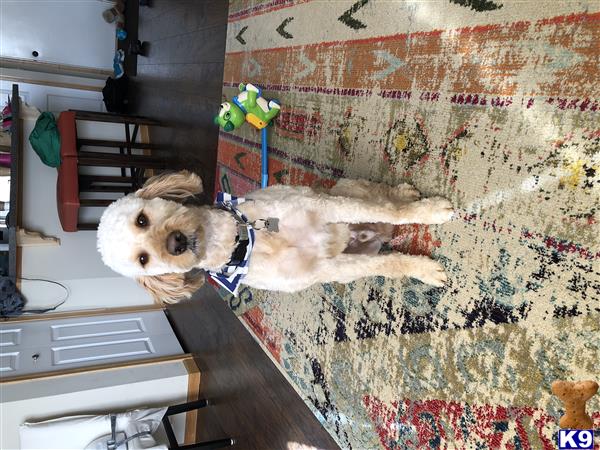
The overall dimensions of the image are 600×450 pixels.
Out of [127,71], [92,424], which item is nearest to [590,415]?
[92,424]

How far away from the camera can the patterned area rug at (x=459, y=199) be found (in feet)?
4.71

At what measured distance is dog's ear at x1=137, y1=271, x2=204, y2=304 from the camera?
1.93 metres

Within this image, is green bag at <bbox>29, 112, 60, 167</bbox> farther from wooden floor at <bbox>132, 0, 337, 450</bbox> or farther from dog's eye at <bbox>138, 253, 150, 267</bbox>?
dog's eye at <bbox>138, 253, 150, 267</bbox>

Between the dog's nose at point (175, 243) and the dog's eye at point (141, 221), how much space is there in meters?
0.14

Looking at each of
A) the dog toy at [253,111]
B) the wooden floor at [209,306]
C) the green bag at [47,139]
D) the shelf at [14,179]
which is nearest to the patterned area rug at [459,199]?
the dog toy at [253,111]

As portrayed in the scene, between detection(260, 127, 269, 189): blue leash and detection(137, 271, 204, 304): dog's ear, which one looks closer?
detection(137, 271, 204, 304): dog's ear

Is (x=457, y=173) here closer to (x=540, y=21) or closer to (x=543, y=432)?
(x=540, y=21)

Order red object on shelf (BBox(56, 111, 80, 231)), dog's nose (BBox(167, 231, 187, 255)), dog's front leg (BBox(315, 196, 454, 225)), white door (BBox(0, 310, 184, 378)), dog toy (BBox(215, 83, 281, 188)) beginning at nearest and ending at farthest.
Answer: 1. dog's nose (BBox(167, 231, 187, 255))
2. dog's front leg (BBox(315, 196, 454, 225))
3. dog toy (BBox(215, 83, 281, 188))
4. white door (BBox(0, 310, 184, 378))
5. red object on shelf (BBox(56, 111, 80, 231))

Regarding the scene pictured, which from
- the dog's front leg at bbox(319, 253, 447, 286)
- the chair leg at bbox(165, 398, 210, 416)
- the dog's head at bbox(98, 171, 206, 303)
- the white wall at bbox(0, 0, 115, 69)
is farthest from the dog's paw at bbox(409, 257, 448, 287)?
the white wall at bbox(0, 0, 115, 69)

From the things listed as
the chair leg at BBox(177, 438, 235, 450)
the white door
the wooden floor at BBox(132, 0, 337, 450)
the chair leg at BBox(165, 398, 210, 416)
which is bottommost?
the chair leg at BBox(177, 438, 235, 450)

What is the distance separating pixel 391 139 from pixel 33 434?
324 cm

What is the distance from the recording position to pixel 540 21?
1.51 m

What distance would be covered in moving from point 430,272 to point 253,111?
5.38 ft

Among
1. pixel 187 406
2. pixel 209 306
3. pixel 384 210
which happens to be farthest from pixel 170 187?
pixel 187 406
